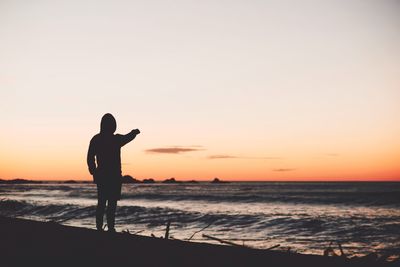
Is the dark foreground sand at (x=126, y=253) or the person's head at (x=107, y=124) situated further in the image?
the person's head at (x=107, y=124)

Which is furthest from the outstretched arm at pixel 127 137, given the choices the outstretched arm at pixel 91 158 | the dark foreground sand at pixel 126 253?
the dark foreground sand at pixel 126 253

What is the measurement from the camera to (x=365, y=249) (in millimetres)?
10789

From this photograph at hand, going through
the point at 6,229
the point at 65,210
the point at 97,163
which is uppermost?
the point at 97,163

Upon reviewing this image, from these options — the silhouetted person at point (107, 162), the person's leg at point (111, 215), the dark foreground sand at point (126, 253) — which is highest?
the silhouetted person at point (107, 162)

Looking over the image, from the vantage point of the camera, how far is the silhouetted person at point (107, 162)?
6258 mm

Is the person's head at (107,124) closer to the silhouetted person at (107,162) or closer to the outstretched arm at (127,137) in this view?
the silhouetted person at (107,162)

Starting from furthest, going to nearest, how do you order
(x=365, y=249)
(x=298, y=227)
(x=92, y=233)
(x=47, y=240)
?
(x=298, y=227) < (x=365, y=249) < (x=92, y=233) < (x=47, y=240)

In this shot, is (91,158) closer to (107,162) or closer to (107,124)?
(107,162)

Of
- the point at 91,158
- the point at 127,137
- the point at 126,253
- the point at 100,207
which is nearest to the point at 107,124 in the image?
the point at 127,137

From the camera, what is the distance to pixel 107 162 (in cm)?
630

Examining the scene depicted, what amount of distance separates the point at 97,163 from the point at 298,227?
37.3 feet

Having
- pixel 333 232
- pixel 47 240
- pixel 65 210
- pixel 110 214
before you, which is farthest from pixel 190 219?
pixel 47 240

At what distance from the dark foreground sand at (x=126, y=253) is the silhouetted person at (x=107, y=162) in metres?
0.80

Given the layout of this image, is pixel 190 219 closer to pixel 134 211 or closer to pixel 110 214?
pixel 134 211
